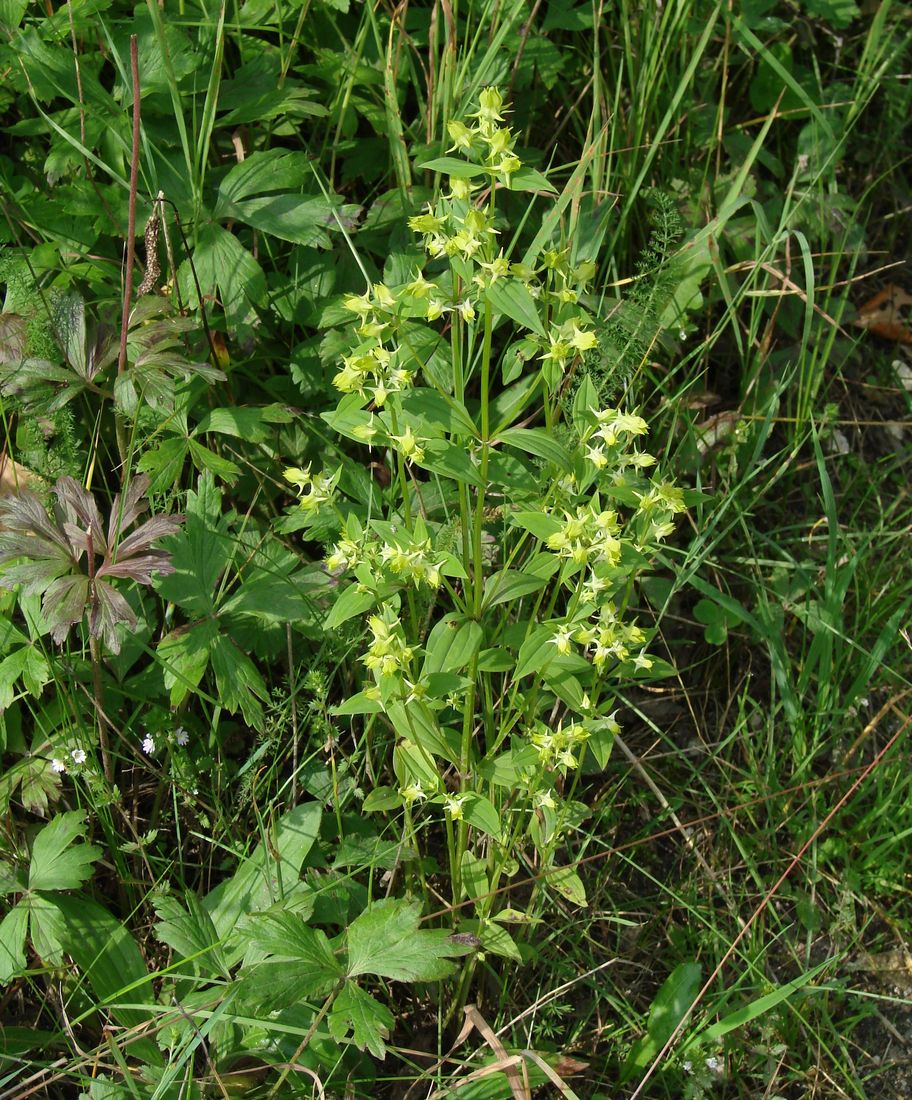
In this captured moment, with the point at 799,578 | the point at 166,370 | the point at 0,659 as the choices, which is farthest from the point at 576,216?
the point at 0,659

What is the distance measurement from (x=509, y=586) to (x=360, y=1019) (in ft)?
2.48

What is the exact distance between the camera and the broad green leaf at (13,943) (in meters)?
2.00

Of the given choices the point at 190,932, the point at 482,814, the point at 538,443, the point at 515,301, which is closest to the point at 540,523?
the point at 538,443

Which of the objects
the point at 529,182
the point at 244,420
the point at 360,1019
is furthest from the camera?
the point at 244,420

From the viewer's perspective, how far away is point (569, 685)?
193 centimetres

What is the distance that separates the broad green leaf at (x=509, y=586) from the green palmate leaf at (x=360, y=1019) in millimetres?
701

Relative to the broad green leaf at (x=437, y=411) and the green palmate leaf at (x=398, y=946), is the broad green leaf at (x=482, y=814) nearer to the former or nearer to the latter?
the green palmate leaf at (x=398, y=946)

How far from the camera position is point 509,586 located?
1.88 metres

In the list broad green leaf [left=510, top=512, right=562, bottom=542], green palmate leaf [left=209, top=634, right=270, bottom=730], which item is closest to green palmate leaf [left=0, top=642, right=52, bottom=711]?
green palmate leaf [left=209, top=634, right=270, bottom=730]

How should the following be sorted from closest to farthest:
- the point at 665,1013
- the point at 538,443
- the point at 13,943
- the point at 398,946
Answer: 1. the point at 538,443
2. the point at 398,946
3. the point at 13,943
4. the point at 665,1013

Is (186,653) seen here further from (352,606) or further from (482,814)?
(482,814)

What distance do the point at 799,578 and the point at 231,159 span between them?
1.79 meters

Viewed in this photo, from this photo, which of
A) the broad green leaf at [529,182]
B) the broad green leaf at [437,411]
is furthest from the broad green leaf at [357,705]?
the broad green leaf at [529,182]

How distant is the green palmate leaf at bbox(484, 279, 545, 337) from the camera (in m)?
1.56
